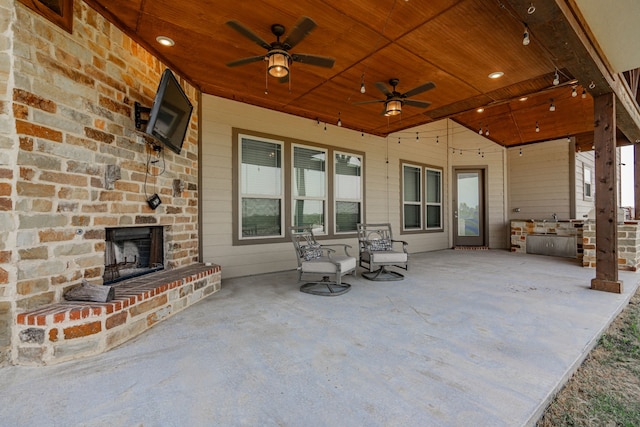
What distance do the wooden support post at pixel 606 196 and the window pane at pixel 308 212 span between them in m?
4.32

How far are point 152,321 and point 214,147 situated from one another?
2.79m

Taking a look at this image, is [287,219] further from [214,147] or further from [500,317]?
[500,317]

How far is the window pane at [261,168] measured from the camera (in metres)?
4.99

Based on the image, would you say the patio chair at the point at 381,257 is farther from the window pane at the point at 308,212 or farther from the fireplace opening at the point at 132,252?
the fireplace opening at the point at 132,252

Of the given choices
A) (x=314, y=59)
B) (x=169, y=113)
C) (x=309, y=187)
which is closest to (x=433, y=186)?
(x=309, y=187)

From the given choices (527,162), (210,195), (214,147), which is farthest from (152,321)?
(527,162)

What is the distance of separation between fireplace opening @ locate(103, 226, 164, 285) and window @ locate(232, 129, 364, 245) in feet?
4.47

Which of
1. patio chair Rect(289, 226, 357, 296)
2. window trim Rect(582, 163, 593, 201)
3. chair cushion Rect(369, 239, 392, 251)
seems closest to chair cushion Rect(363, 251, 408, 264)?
chair cushion Rect(369, 239, 392, 251)

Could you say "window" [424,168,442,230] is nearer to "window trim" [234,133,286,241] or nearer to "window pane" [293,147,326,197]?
"window pane" [293,147,326,197]

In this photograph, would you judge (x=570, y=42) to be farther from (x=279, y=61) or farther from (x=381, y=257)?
(x=381, y=257)

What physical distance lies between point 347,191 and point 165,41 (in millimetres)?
4174

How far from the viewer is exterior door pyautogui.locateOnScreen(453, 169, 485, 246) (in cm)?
851

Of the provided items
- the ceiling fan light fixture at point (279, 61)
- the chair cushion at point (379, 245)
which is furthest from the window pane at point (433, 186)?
the ceiling fan light fixture at point (279, 61)

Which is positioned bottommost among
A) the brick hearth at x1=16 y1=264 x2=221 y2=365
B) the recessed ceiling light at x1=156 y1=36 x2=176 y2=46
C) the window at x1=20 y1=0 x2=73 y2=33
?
the brick hearth at x1=16 y1=264 x2=221 y2=365
